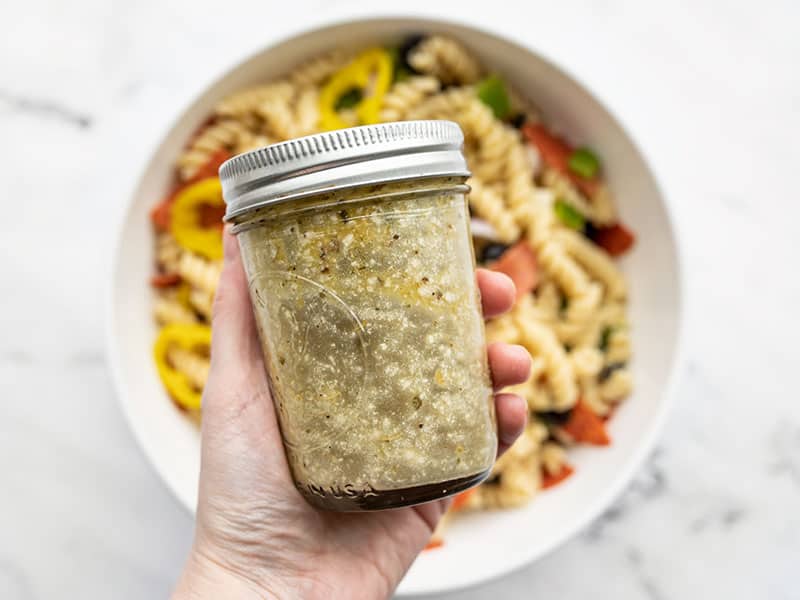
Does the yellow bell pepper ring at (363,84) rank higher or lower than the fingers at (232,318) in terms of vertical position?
higher

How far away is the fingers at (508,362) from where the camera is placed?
159 centimetres

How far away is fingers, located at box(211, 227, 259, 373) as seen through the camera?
158cm

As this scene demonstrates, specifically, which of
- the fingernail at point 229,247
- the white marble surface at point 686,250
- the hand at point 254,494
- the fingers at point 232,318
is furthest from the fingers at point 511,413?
the white marble surface at point 686,250

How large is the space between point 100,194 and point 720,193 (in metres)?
1.97

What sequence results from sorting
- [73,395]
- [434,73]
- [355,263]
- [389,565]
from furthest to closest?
1. [73,395]
2. [434,73]
3. [389,565]
4. [355,263]

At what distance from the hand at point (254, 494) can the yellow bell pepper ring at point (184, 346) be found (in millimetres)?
569

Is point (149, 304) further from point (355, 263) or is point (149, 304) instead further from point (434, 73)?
point (355, 263)

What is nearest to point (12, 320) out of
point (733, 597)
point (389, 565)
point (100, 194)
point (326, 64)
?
point (100, 194)

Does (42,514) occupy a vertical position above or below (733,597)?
above

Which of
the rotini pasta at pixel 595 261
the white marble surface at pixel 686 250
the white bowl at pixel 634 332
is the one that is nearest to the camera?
the white bowl at pixel 634 332

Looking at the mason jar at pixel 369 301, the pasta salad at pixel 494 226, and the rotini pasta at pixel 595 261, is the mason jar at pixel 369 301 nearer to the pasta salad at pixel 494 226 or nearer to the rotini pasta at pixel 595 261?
the pasta salad at pixel 494 226

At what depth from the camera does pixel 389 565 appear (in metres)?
1.73

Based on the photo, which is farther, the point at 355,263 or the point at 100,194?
the point at 100,194

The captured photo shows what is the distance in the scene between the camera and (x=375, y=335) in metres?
1.21
